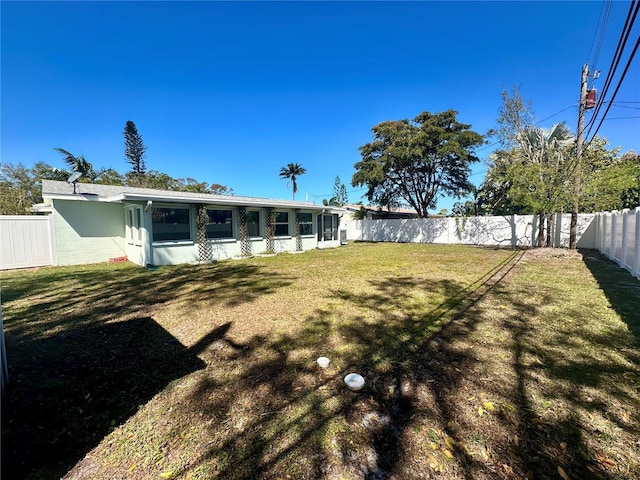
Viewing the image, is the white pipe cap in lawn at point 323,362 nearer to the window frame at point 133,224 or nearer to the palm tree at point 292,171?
the window frame at point 133,224

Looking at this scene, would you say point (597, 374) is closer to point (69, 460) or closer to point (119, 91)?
point (69, 460)

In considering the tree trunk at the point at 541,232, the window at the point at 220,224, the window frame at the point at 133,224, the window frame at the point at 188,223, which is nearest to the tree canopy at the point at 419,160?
the tree trunk at the point at 541,232

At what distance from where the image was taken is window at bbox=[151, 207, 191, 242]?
898 cm

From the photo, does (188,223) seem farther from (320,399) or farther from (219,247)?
(320,399)

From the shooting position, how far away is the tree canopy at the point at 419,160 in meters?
15.9

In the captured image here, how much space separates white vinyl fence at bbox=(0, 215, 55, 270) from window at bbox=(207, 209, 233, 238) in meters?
4.88

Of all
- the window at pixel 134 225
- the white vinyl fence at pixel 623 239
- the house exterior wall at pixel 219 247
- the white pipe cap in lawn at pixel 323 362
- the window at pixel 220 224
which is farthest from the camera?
the window at pixel 220 224

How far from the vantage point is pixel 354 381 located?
2.42 m

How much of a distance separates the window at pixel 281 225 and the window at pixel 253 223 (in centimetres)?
89

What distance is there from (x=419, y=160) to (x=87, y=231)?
16.9 m

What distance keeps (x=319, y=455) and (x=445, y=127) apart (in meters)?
18.9

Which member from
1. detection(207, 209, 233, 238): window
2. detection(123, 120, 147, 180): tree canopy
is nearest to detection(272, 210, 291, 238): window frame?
detection(207, 209, 233, 238): window

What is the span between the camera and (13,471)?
5.28ft

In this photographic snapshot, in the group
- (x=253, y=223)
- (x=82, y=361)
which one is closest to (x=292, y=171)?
(x=253, y=223)
